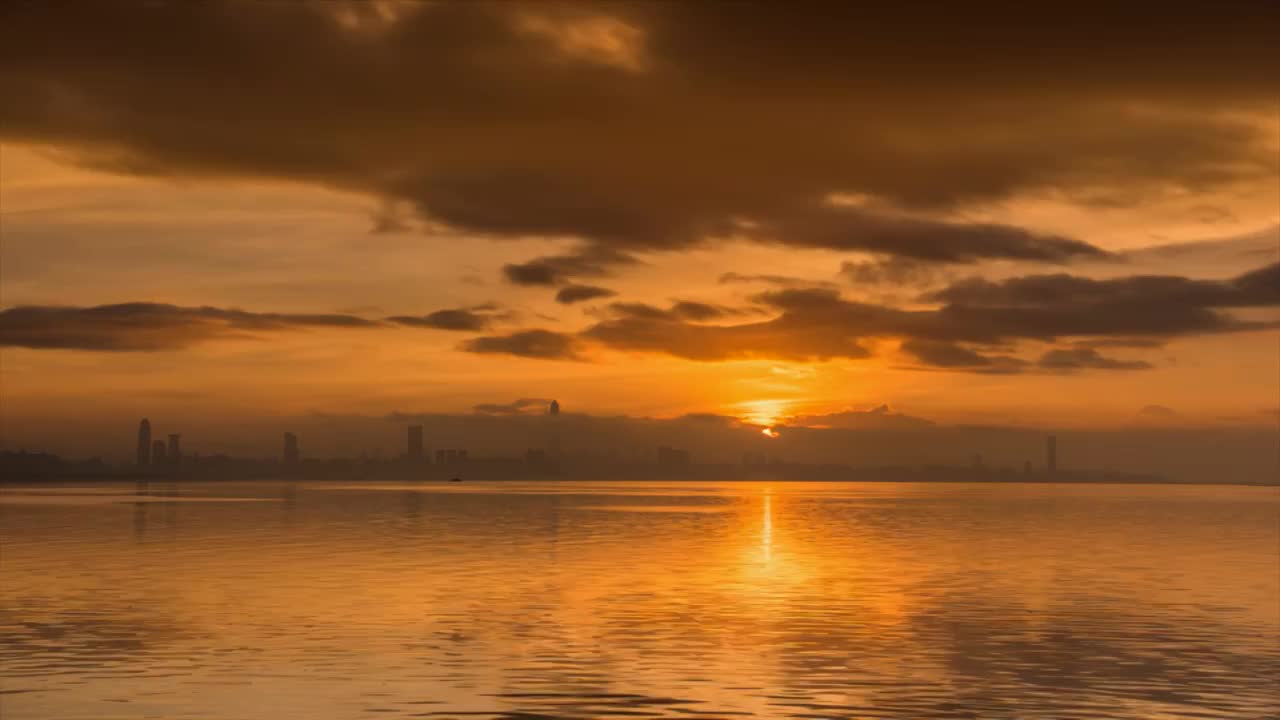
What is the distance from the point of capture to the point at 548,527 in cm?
14438

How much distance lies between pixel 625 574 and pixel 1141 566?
33.2 meters

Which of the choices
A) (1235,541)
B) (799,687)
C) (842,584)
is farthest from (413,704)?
(1235,541)

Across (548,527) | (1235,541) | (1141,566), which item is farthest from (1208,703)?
(548,527)

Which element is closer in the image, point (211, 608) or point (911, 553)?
point (211, 608)

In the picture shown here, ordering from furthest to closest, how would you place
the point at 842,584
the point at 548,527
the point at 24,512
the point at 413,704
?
1. the point at 24,512
2. the point at 548,527
3. the point at 842,584
4. the point at 413,704

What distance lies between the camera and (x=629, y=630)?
53.2 m

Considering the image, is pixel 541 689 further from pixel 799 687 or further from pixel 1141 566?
pixel 1141 566

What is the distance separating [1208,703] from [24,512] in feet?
582

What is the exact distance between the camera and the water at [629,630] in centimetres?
3828

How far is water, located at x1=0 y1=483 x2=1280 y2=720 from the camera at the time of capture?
38281 millimetres

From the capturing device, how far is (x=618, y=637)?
168 ft

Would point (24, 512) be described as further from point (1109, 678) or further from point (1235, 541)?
point (1109, 678)

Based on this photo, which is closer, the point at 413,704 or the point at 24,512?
the point at 413,704

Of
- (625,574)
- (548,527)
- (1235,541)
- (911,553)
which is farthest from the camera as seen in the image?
(548,527)
